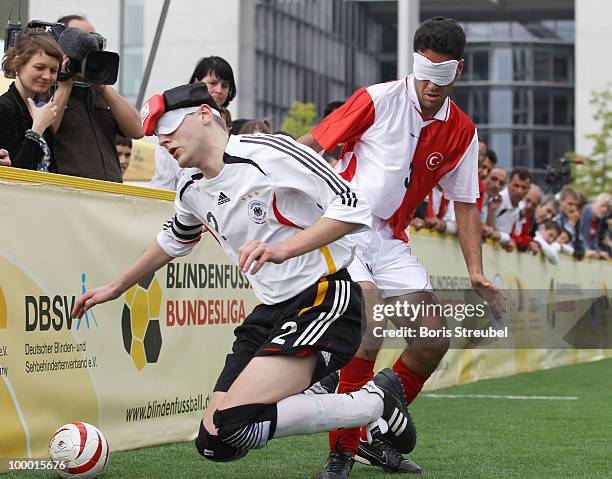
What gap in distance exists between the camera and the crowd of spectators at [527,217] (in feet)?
37.9

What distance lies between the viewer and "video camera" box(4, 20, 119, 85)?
658cm

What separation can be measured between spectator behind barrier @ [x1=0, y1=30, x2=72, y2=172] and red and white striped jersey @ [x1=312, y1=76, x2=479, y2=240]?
150 centimetres

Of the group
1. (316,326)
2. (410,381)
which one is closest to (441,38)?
(410,381)

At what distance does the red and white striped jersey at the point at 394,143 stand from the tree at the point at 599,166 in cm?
4265

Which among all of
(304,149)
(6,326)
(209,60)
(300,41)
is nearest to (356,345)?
(304,149)

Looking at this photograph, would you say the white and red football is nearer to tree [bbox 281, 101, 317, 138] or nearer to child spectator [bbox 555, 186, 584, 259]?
child spectator [bbox 555, 186, 584, 259]

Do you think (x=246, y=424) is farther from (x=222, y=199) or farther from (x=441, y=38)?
(x=441, y=38)

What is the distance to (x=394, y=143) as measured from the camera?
6230mm

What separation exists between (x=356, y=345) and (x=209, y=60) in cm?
349

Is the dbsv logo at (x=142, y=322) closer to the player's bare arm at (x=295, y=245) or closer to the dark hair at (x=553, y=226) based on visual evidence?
the player's bare arm at (x=295, y=245)

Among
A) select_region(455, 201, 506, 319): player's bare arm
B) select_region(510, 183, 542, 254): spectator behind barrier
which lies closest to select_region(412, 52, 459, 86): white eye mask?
select_region(455, 201, 506, 319): player's bare arm

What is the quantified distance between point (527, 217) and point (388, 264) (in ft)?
25.0

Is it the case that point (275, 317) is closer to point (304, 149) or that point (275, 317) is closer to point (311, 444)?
point (304, 149)

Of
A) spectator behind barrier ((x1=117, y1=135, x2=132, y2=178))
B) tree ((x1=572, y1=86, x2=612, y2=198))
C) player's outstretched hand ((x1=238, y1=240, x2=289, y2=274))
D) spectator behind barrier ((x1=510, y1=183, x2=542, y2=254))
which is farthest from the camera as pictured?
tree ((x1=572, y1=86, x2=612, y2=198))
